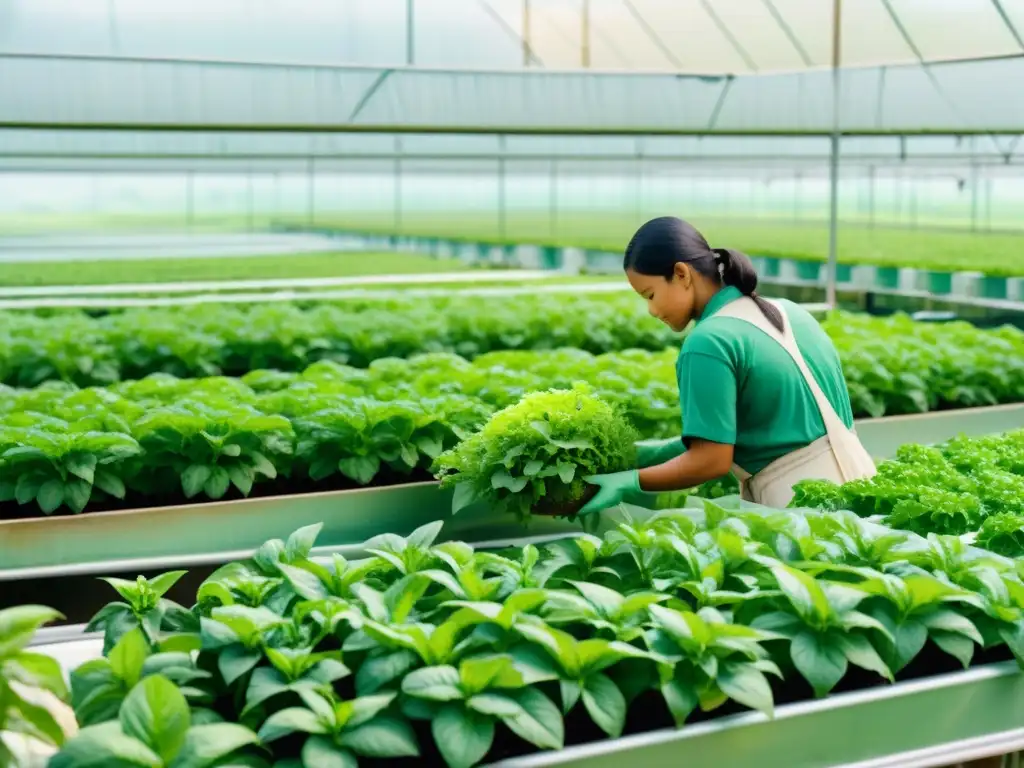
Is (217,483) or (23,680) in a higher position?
(23,680)

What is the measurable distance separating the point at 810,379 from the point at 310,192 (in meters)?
2.83

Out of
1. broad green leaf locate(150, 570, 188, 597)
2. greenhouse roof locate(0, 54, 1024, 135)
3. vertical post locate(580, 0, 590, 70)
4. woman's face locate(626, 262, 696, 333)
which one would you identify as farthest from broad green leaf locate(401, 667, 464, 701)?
vertical post locate(580, 0, 590, 70)

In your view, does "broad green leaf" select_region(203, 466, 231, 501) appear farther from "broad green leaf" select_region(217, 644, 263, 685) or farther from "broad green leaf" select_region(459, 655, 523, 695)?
"broad green leaf" select_region(459, 655, 523, 695)

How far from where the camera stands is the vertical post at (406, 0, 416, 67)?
5.30 meters

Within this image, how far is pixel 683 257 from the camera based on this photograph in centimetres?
316

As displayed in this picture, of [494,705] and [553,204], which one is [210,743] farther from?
[553,204]

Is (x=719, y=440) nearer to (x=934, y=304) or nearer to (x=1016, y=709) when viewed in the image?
(x=1016, y=709)

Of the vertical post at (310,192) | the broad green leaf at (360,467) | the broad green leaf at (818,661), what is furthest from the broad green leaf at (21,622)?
the vertical post at (310,192)

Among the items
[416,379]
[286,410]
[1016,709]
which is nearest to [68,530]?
[286,410]

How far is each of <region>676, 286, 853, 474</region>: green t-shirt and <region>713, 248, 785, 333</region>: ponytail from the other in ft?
0.09

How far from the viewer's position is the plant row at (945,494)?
107 inches

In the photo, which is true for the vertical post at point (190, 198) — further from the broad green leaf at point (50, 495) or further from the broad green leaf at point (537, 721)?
the broad green leaf at point (537, 721)

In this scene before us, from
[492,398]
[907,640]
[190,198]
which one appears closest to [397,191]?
[190,198]

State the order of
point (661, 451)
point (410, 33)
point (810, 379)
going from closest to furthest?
point (810, 379)
point (661, 451)
point (410, 33)
